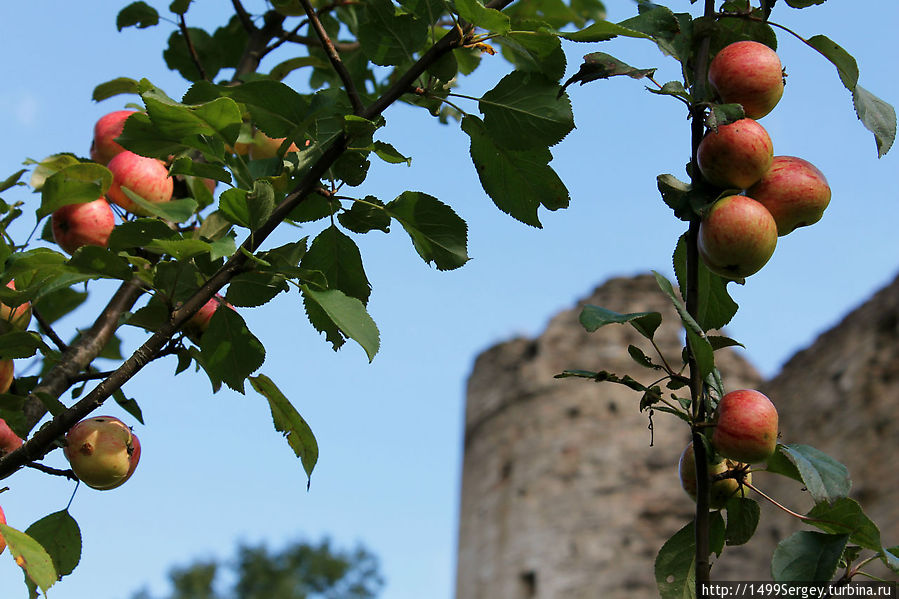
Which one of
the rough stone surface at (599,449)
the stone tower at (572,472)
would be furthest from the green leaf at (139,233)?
the stone tower at (572,472)

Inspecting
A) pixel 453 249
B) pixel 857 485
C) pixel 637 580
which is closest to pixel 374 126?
pixel 453 249

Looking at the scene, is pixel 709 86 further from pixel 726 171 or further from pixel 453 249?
pixel 453 249

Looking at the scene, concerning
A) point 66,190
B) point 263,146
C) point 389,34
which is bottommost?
point 66,190

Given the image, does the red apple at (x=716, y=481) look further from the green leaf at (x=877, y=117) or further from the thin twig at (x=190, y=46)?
the thin twig at (x=190, y=46)

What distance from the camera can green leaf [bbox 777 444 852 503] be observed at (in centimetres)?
60

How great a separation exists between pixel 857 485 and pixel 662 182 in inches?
166

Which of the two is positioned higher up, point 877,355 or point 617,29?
point 877,355

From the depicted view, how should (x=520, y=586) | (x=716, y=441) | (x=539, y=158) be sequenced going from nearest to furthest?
(x=716, y=441)
(x=539, y=158)
(x=520, y=586)

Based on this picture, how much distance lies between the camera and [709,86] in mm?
691

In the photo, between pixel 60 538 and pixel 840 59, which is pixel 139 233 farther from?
pixel 840 59

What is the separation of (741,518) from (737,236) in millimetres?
246

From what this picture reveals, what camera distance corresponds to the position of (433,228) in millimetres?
741

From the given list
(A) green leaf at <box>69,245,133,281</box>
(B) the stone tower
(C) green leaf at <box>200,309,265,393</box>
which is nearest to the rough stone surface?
(B) the stone tower

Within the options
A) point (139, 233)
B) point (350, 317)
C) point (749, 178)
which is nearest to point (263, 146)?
point (139, 233)
